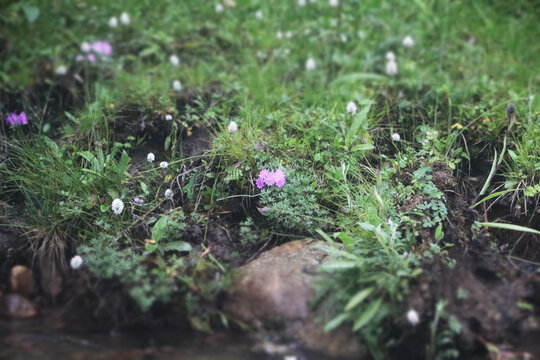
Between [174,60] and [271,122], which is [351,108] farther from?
[174,60]

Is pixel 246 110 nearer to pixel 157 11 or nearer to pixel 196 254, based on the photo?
pixel 196 254

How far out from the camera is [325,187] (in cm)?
283

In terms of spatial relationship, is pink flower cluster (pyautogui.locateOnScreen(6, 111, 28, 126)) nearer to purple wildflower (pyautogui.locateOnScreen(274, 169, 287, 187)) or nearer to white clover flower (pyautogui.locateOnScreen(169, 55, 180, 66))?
white clover flower (pyautogui.locateOnScreen(169, 55, 180, 66))

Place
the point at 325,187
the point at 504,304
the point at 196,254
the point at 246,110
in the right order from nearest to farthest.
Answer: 1. the point at 504,304
2. the point at 196,254
3. the point at 325,187
4. the point at 246,110

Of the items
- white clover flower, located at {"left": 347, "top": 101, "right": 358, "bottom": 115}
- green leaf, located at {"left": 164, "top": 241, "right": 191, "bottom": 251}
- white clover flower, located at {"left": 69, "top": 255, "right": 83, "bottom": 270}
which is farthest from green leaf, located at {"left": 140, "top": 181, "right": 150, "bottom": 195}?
white clover flower, located at {"left": 347, "top": 101, "right": 358, "bottom": 115}

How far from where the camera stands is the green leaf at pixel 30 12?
4129 millimetres

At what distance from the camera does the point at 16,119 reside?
127 inches

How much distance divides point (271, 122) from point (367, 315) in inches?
61.4

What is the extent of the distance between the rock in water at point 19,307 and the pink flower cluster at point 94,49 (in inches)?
89.2

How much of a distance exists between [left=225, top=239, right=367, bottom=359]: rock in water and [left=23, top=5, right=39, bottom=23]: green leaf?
3.08 metres

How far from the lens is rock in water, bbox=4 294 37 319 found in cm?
230

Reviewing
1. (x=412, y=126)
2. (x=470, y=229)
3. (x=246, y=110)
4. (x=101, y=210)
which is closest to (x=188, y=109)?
(x=246, y=110)

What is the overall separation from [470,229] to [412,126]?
3.16 ft

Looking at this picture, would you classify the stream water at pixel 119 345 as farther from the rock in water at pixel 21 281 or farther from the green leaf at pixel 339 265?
the green leaf at pixel 339 265
